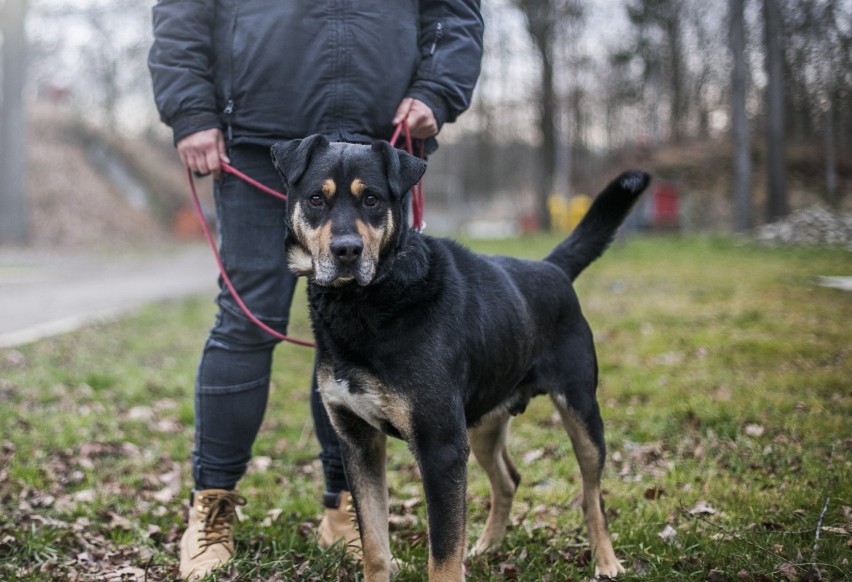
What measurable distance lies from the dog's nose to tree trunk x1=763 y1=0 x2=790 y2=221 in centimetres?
1994

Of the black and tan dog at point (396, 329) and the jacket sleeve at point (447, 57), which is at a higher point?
the jacket sleeve at point (447, 57)

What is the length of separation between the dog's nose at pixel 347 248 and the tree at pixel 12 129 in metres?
19.7

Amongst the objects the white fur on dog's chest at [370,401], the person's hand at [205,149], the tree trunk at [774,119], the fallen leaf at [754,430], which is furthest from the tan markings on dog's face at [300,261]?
the tree trunk at [774,119]

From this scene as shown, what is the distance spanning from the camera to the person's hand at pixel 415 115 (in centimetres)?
310

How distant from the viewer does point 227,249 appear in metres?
3.17

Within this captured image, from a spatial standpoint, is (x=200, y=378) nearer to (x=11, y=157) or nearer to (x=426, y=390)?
(x=426, y=390)

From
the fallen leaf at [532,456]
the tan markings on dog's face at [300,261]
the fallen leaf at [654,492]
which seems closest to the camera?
the tan markings on dog's face at [300,261]

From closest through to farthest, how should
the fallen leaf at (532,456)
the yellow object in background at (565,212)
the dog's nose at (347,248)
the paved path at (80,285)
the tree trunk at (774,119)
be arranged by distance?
the dog's nose at (347,248), the fallen leaf at (532,456), the paved path at (80,285), the tree trunk at (774,119), the yellow object in background at (565,212)

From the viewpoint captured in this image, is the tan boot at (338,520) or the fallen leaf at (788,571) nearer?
the fallen leaf at (788,571)

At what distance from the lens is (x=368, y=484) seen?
2.80 meters

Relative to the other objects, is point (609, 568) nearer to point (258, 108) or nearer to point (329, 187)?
point (329, 187)

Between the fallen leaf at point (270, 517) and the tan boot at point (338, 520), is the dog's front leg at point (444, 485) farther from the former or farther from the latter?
the fallen leaf at point (270, 517)

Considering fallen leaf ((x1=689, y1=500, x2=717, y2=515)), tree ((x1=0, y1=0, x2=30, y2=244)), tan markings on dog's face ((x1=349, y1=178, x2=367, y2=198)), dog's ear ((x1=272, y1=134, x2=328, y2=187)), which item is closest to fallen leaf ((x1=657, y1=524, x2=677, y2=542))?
fallen leaf ((x1=689, y1=500, x2=717, y2=515))

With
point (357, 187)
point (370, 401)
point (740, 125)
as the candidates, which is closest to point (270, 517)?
point (370, 401)
